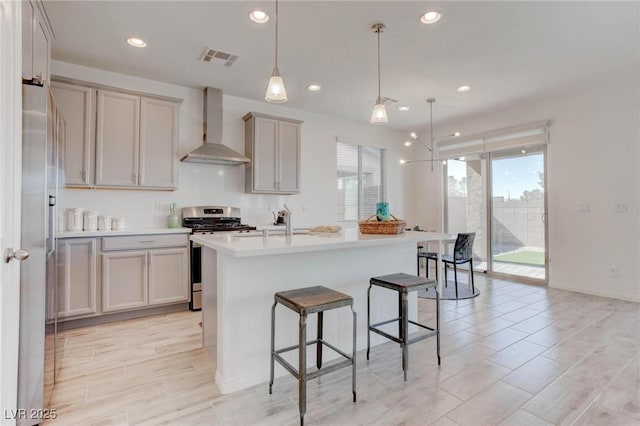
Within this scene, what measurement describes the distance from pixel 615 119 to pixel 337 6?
4.01 metres

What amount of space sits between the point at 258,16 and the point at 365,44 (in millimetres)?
1032

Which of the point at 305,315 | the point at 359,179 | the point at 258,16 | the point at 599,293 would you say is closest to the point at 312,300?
the point at 305,315

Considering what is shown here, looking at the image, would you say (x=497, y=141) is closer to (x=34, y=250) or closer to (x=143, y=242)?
(x=143, y=242)

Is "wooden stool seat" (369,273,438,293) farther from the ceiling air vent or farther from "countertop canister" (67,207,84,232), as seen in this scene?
"countertop canister" (67,207,84,232)

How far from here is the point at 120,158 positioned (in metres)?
3.46

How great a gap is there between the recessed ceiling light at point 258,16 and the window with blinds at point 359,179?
3.08 meters

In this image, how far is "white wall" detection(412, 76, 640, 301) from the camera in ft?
13.0

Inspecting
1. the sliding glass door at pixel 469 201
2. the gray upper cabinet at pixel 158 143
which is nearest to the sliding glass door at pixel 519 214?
the sliding glass door at pixel 469 201

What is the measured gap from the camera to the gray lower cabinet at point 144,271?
3227 millimetres

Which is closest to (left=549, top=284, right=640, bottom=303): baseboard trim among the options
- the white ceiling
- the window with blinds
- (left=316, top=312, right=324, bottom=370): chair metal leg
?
the white ceiling

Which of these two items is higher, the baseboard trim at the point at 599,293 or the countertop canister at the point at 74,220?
the countertop canister at the point at 74,220

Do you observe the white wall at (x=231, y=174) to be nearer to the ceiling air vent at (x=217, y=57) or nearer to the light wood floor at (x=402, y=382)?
the ceiling air vent at (x=217, y=57)

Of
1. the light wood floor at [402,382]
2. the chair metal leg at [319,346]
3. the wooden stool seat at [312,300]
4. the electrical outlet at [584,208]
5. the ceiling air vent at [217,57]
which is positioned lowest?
the light wood floor at [402,382]

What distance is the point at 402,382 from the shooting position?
2111 mm
